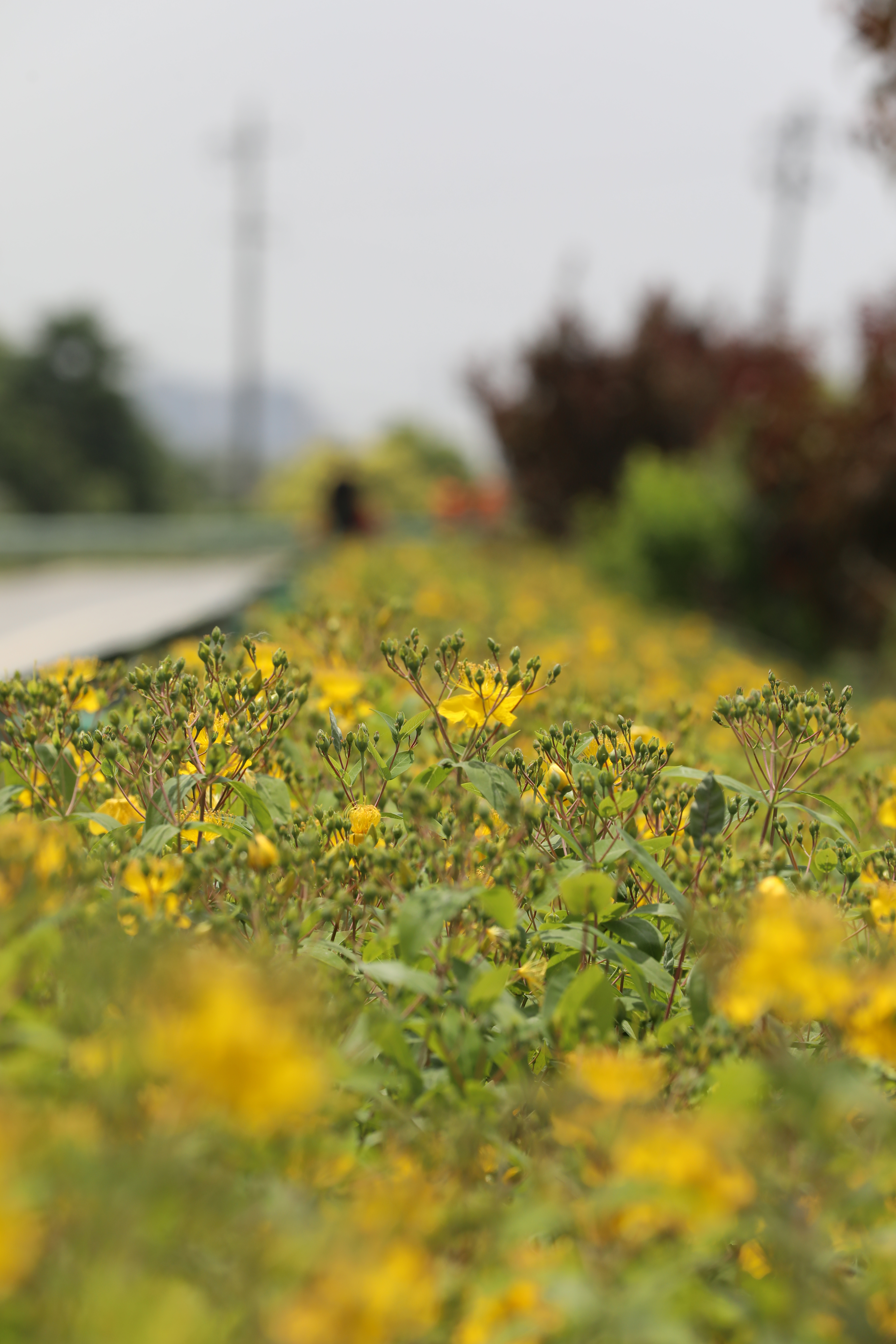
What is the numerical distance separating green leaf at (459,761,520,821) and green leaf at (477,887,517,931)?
9.1 inches

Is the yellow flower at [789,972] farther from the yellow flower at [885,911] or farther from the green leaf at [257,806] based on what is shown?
the green leaf at [257,806]

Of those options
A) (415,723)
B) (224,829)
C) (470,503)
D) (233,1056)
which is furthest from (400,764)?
(470,503)

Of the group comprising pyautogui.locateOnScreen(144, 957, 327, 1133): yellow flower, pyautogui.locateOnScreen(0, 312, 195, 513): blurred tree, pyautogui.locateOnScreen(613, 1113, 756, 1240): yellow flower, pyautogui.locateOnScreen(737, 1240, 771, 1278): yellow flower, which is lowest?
pyautogui.locateOnScreen(0, 312, 195, 513): blurred tree

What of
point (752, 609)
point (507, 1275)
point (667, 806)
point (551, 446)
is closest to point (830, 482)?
point (752, 609)

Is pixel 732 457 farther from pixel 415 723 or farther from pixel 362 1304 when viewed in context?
pixel 362 1304

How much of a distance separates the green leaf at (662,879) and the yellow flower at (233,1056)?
0.80 m

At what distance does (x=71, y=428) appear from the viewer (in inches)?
2106

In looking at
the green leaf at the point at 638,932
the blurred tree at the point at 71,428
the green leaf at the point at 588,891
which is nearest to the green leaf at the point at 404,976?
the green leaf at the point at 588,891

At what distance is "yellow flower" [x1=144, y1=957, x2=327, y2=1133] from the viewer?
0.78 metres

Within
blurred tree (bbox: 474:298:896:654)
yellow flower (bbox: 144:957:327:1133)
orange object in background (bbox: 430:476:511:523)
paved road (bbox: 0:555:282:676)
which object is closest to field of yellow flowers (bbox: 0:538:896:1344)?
yellow flower (bbox: 144:957:327:1133)

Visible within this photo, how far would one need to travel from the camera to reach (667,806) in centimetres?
185

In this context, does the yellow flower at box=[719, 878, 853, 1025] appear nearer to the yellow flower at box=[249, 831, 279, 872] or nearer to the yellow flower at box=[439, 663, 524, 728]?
the yellow flower at box=[249, 831, 279, 872]

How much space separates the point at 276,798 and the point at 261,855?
364mm

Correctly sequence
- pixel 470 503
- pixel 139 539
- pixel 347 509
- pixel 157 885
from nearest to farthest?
1. pixel 157 885
2. pixel 347 509
3. pixel 139 539
4. pixel 470 503
